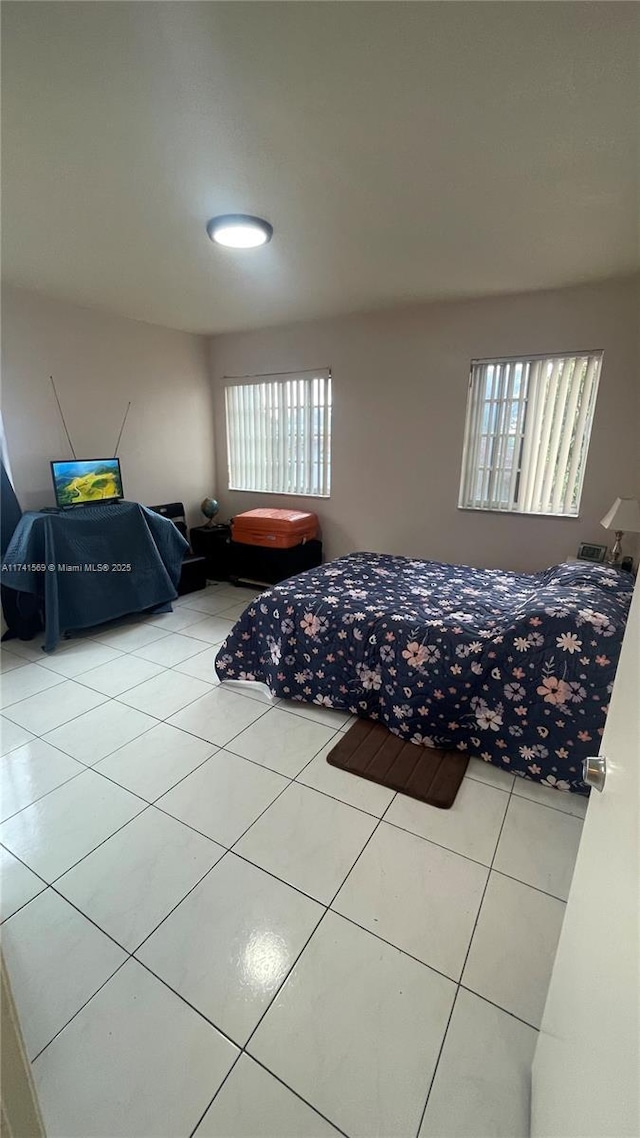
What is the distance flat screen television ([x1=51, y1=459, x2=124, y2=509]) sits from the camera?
3.27m

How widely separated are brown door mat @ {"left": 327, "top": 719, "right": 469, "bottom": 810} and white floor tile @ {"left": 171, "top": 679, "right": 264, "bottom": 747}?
1.72 feet

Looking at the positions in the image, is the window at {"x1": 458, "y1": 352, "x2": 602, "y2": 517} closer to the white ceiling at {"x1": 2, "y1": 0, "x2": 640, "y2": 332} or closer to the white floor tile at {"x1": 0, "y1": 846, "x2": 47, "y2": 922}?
the white ceiling at {"x1": 2, "y1": 0, "x2": 640, "y2": 332}

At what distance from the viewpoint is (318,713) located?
243 cm

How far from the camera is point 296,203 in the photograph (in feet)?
6.29

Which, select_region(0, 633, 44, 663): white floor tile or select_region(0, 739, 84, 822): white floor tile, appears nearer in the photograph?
select_region(0, 739, 84, 822): white floor tile

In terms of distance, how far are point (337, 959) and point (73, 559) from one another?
9.20ft

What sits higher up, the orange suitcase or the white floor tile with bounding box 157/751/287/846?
the orange suitcase

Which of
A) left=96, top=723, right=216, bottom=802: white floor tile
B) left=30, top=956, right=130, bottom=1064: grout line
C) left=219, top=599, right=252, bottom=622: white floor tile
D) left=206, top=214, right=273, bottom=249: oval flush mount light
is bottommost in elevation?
left=30, top=956, right=130, bottom=1064: grout line

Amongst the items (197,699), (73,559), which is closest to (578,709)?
(197,699)

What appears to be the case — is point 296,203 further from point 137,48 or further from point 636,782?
point 636,782

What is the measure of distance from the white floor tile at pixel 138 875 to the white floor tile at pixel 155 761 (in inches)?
7.4

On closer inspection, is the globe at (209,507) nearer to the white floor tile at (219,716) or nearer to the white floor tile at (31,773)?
the white floor tile at (219,716)

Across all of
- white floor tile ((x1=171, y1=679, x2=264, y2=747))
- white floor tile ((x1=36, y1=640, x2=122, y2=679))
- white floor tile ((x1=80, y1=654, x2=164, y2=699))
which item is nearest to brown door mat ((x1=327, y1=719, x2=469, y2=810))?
white floor tile ((x1=171, y1=679, x2=264, y2=747))

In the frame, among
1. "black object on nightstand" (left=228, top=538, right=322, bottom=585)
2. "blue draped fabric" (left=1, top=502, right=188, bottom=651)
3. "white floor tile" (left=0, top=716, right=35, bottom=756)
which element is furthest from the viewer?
"black object on nightstand" (left=228, top=538, right=322, bottom=585)
